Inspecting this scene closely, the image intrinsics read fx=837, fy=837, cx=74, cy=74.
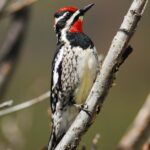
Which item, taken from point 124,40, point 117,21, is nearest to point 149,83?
point 117,21

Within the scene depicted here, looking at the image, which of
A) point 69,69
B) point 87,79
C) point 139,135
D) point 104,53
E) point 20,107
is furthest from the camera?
point 104,53

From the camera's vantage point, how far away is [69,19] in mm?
4629

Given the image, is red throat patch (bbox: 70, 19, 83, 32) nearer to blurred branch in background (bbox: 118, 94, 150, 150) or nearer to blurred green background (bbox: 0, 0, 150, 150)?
blurred branch in background (bbox: 118, 94, 150, 150)

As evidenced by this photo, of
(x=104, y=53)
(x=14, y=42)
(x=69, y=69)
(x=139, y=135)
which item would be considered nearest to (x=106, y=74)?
(x=139, y=135)

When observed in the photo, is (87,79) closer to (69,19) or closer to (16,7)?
(69,19)

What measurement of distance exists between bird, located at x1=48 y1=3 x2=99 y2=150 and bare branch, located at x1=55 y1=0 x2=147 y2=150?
0.65 metres

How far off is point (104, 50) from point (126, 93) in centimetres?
103

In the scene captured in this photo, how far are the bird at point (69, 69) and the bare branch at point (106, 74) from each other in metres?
0.65

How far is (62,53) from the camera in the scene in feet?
14.9

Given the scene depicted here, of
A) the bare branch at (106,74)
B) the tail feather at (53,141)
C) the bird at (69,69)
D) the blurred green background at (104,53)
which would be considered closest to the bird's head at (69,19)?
the bird at (69,69)

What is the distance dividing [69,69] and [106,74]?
92 cm

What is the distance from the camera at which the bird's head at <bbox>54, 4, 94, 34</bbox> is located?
4551 millimetres

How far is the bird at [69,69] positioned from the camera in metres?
4.44

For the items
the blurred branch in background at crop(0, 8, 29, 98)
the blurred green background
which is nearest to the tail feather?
the blurred branch in background at crop(0, 8, 29, 98)
